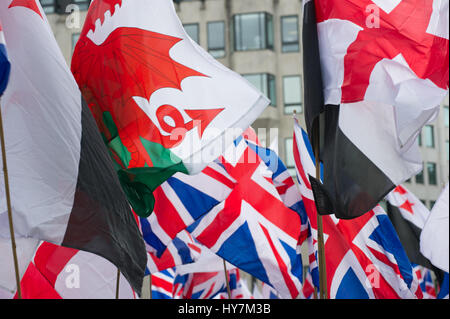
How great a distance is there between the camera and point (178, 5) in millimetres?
41344

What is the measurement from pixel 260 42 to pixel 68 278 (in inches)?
1182

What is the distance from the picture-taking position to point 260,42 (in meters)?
40.5

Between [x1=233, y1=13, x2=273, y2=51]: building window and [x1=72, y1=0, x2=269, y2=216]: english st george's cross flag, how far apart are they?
31884 millimetres

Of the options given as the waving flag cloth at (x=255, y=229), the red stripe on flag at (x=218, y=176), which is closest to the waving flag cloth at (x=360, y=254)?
the waving flag cloth at (x=255, y=229)

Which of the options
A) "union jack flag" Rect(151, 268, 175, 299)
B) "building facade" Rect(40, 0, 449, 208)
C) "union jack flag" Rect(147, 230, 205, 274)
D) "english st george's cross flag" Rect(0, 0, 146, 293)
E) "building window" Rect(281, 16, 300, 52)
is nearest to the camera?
"english st george's cross flag" Rect(0, 0, 146, 293)

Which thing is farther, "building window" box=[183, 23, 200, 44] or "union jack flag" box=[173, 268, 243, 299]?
"building window" box=[183, 23, 200, 44]

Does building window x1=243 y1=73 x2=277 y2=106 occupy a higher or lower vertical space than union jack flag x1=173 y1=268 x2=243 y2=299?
lower

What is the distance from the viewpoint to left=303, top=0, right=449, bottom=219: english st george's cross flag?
7934 mm

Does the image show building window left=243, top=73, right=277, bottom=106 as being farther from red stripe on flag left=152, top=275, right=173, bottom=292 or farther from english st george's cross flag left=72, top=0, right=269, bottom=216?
english st george's cross flag left=72, top=0, right=269, bottom=216

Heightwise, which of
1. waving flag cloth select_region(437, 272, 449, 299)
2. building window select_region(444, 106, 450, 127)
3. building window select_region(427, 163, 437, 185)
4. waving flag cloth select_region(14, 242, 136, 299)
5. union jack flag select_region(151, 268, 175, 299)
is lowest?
building window select_region(427, 163, 437, 185)

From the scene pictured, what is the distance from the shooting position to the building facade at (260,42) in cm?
4012

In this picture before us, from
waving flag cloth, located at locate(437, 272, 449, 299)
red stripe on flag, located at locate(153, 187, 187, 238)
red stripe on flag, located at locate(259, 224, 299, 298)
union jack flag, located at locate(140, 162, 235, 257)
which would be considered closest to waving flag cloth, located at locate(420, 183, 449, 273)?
waving flag cloth, located at locate(437, 272, 449, 299)

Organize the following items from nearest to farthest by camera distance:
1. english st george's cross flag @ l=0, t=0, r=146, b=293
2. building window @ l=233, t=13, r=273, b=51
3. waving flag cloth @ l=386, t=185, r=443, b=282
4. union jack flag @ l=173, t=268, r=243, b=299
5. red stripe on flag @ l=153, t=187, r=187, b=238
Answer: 1. english st george's cross flag @ l=0, t=0, r=146, b=293
2. red stripe on flag @ l=153, t=187, r=187, b=238
3. waving flag cloth @ l=386, t=185, r=443, b=282
4. union jack flag @ l=173, t=268, r=243, b=299
5. building window @ l=233, t=13, r=273, b=51

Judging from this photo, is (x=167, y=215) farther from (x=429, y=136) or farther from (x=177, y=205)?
(x=429, y=136)
